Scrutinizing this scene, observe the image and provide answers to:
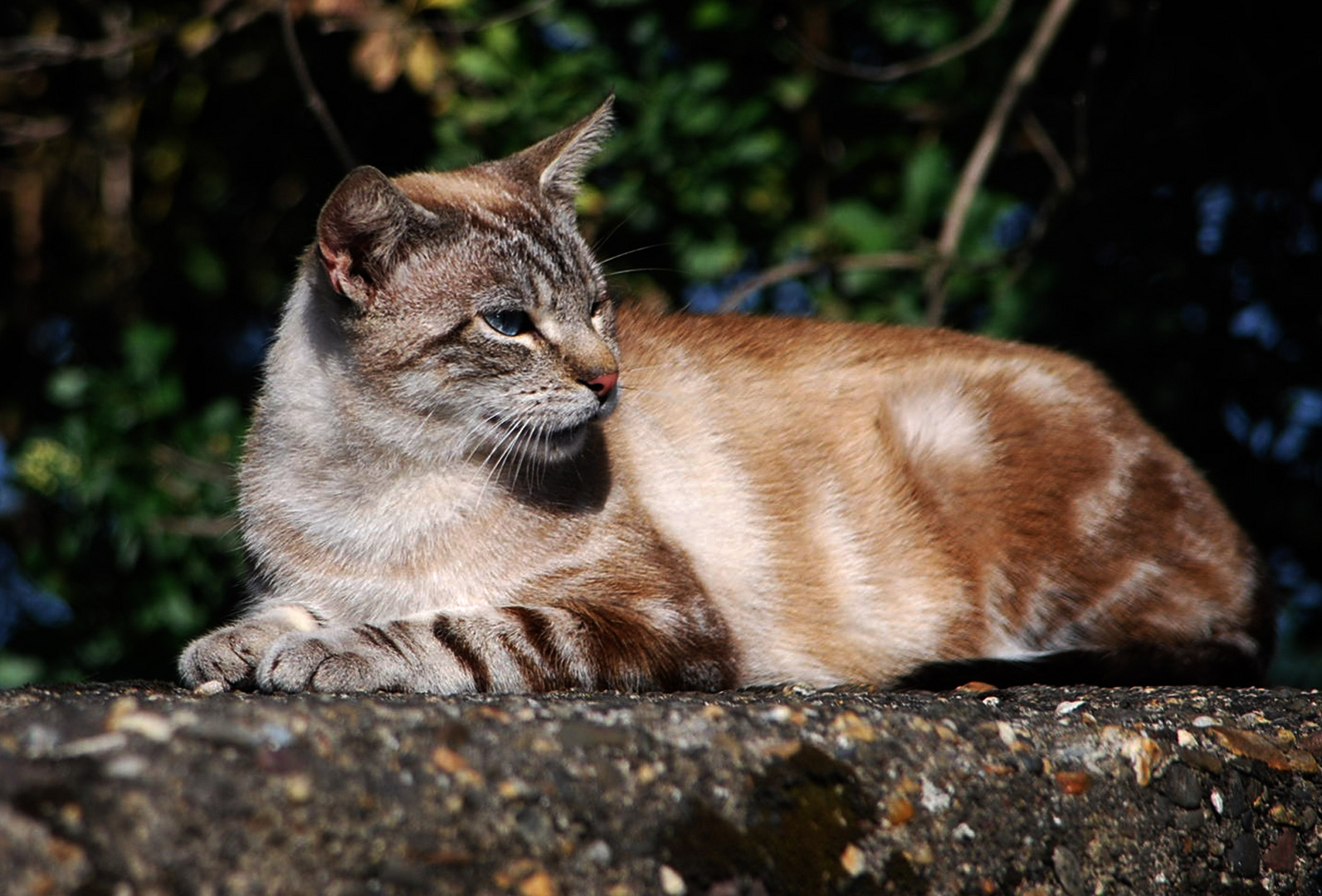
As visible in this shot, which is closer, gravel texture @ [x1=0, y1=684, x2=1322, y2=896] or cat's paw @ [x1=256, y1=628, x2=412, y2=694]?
gravel texture @ [x1=0, y1=684, x2=1322, y2=896]

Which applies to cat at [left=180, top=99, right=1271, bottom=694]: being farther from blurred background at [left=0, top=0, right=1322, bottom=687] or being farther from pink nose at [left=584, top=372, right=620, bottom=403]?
blurred background at [left=0, top=0, right=1322, bottom=687]

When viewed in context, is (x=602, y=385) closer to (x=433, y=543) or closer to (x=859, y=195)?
(x=433, y=543)

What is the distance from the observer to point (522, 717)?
1.88 m

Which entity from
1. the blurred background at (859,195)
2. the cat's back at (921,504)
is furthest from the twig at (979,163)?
the cat's back at (921,504)

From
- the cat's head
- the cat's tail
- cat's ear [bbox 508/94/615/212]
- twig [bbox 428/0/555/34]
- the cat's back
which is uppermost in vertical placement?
twig [bbox 428/0/555/34]

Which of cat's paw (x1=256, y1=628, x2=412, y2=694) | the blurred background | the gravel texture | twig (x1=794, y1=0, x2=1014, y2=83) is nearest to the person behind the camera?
the gravel texture

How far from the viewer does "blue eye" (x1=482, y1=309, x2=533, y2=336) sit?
288 cm

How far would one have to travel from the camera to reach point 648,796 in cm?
176

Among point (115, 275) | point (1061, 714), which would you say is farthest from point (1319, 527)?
point (115, 275)

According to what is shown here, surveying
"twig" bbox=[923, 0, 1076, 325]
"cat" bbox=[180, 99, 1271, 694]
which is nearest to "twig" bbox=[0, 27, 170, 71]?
"cat" bbox=[180, 99, 1271, 694]

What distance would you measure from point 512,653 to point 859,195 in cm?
336

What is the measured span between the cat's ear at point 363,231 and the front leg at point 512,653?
2.56 feet

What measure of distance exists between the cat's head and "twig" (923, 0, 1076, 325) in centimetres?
219

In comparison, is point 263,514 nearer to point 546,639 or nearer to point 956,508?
point 546,639
